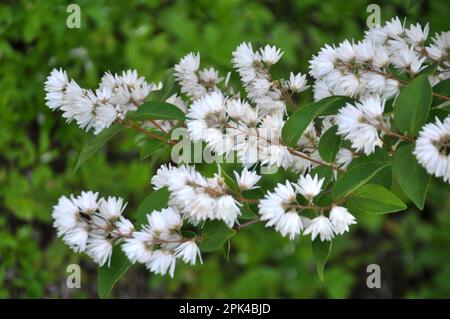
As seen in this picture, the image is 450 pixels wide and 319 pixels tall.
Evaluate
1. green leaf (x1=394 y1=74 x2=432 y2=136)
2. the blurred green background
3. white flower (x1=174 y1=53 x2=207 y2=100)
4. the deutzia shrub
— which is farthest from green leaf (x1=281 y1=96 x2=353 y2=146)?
the blurred green background

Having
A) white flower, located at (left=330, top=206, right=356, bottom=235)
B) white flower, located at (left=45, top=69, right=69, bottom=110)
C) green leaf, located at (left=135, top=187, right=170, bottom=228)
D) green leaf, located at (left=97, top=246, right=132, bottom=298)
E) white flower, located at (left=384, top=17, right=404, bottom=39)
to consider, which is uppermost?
white flower, located at (left=384, top=17, right=404, bottom=39)

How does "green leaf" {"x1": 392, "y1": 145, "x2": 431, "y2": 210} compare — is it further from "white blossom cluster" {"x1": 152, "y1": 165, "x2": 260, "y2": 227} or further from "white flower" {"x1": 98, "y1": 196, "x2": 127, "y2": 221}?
"white flower" {"x1": 98, "y1": 196, "x2": 127, "y2": 221}

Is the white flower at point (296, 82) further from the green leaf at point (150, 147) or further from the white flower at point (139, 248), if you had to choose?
the white flower at point (139, 248)

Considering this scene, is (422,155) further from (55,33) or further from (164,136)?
(55,33)

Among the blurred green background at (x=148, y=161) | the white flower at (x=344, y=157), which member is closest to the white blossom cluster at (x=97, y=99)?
the white flower at (x=344, y=157)
